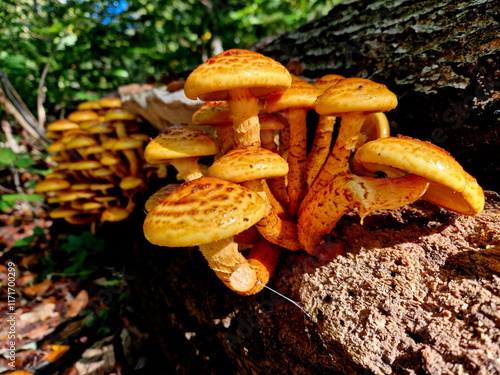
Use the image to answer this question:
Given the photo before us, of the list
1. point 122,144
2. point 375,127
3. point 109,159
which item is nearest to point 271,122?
point 375,127

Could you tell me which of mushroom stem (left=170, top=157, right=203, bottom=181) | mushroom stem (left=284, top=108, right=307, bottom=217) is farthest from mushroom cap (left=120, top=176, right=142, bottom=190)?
mushroom stem (left=284, top=108, right=307, bottom=217)

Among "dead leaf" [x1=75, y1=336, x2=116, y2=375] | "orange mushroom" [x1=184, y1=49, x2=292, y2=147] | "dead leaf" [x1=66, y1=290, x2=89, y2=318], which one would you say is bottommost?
"dead leaf" [x1=75, y1=336, x2=116, y2=375]

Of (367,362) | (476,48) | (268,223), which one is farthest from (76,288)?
(476,48)

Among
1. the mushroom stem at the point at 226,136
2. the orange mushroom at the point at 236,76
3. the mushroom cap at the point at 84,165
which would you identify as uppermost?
the orange mushroom at the point at 236,76

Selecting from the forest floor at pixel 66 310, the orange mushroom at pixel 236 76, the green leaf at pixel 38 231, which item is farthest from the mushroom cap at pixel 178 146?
the green leaf at pixel 38 231

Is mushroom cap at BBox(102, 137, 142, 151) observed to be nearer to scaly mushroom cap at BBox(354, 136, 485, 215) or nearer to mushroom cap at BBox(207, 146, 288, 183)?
mushroom cap at BBox(207, 146, 288, 183)

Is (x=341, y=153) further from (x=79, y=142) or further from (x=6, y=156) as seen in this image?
(x=6, y=156)

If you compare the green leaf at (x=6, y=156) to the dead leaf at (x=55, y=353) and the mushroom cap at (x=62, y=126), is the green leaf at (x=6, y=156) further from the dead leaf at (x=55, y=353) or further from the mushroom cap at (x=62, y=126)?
the dead leaf at (x=55, y=353)
